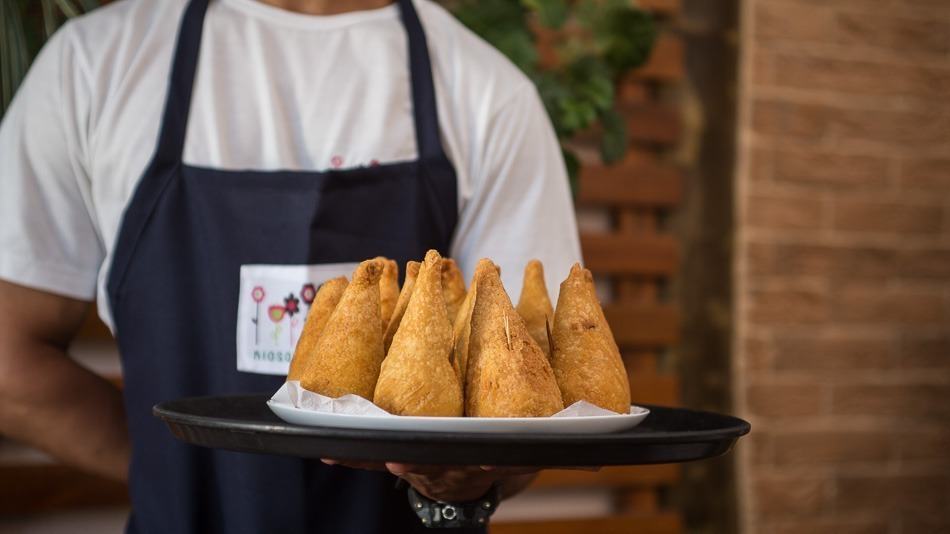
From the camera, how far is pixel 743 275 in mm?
2662

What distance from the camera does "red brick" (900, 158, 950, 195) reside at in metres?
2.88

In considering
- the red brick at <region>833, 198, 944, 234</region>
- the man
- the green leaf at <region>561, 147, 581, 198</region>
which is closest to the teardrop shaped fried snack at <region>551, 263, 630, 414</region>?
the man

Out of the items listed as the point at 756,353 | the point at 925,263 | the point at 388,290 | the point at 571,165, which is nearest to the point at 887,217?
the point at 925,263

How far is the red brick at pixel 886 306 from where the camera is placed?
9.16ft

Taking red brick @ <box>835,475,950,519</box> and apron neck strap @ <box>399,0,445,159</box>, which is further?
red brick @ <box>835,475,950,519</box>

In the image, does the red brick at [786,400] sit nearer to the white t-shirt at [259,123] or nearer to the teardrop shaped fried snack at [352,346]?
the white t-shirt at [259,123]

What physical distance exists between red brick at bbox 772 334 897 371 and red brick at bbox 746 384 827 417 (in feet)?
0.17

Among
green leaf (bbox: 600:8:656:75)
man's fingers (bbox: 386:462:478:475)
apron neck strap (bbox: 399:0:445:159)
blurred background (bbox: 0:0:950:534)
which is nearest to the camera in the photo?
man's fingers (bbox: 386:462:478:475)

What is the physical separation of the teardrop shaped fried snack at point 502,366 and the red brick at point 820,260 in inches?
69.7

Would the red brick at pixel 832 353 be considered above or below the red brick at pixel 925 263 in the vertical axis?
below

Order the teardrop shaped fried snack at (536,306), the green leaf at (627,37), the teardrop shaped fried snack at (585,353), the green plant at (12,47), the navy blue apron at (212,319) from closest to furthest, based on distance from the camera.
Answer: the teardrop shaped fried snack at (585,353)
the teardrop shaped fried snack at (536,306)
the navy blue apron at (212,319)
the green plant at (12,47)
the green leaf at (627,37)

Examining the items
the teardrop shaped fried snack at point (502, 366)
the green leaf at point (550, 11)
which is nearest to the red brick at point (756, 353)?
the green leaf at point (550, 11)

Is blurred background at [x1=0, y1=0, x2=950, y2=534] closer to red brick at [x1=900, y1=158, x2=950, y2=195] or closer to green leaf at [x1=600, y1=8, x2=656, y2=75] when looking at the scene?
red brick at [x1=900, y1=158, x2=950, y2=195]

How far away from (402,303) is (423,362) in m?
0.15
